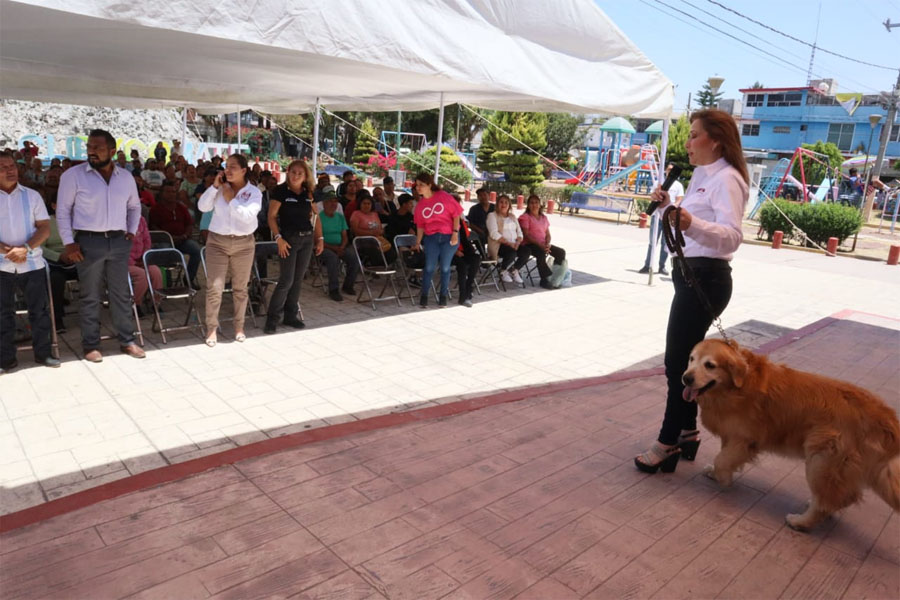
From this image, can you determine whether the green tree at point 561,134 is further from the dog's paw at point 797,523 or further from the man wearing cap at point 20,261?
the dog's paw at point 797,523

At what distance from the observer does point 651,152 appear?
33.5 meters

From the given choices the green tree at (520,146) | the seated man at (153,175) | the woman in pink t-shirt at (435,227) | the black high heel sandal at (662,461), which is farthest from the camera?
the green tree at (520,146)

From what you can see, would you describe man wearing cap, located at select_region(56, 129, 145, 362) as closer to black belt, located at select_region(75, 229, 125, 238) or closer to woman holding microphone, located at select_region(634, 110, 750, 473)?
black belt, located at select_region(75, 229, 125, 238)

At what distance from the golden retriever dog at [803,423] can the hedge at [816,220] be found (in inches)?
698

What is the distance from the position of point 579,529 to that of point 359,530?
1.11 metres

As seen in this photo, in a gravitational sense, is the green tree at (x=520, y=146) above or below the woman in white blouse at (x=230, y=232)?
above

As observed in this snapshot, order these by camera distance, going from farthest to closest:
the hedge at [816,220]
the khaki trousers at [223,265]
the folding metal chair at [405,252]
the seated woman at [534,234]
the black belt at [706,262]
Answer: the hedge at [816,220] < the seated woman at [534,234] < the folding metal chair at [405,252] < the khaki trousers at [223,265] < the black belt at [706,262]

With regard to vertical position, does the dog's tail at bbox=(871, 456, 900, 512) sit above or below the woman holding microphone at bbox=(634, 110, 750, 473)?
below

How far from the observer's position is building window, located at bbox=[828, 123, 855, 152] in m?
59.1

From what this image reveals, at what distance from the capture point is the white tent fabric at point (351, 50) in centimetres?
464

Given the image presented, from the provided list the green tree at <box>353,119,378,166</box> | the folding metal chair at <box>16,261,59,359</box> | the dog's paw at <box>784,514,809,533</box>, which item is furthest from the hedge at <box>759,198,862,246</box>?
the green tree at <box>353,119,378,166</box>

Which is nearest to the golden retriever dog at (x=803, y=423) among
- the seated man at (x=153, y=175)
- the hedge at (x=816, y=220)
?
the seated man at (x=153, y=175)

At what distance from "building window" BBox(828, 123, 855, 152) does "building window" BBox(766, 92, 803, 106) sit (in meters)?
4.32

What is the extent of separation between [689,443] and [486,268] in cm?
635
